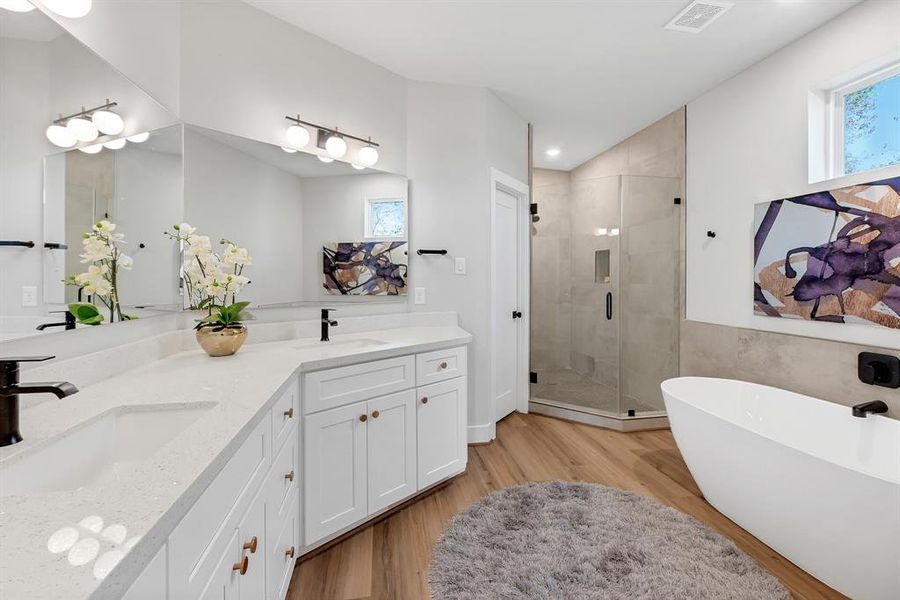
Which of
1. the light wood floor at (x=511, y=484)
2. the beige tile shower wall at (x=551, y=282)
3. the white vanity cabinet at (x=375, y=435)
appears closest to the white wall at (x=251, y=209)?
the white vanity cabinet at (x=375, y=435)

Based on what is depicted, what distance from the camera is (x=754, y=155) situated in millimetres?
2695

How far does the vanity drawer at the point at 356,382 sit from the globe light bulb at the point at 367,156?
1.38 metres

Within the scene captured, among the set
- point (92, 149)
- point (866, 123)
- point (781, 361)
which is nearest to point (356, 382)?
point (92, 149)

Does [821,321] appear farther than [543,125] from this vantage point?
No

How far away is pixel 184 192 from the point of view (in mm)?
1910

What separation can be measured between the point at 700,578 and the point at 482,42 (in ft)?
9.69

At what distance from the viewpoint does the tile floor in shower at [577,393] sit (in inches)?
137

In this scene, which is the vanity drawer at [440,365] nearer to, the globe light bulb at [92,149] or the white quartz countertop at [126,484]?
the white quartz countertop at [126,484]

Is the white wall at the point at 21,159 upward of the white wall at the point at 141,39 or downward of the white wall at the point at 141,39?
downward

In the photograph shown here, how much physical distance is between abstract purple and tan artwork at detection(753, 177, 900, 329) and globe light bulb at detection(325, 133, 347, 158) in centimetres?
274

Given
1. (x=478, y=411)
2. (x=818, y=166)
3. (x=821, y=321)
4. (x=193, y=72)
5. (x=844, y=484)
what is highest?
(x=193, y=72)

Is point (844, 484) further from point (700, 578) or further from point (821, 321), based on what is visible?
point (821, 321)

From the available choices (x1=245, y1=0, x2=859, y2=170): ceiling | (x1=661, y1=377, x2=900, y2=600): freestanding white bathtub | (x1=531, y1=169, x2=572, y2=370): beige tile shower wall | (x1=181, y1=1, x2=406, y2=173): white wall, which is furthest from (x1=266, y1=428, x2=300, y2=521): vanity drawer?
(x1=531, y1=169, x2=572, y2=370): beige tile shower wall

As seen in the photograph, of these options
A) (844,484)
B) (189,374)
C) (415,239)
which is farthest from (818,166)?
(189,374)
